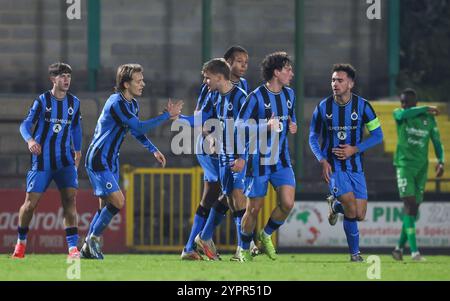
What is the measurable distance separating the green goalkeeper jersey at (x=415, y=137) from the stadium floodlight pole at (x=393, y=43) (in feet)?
22.9

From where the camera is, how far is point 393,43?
23.5 m

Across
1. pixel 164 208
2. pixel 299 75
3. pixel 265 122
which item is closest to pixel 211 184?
pixel 265 122

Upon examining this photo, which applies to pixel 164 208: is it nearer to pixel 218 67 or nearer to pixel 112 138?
pixel 112 138

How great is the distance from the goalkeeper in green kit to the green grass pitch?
2.11 metres

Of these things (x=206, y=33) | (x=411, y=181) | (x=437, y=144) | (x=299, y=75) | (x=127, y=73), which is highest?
(x=206, y=33)

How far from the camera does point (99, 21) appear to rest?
22359 mm

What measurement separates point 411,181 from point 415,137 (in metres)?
0.50

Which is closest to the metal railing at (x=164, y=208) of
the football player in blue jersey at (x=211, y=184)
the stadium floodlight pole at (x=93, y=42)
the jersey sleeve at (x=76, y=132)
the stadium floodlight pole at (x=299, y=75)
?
the stadium floodlight pole at (x=299, y=75)

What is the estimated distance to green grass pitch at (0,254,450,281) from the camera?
1165cm

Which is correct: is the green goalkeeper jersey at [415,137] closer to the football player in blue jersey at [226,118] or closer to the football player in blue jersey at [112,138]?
the football player in blue jersey at [226,118]

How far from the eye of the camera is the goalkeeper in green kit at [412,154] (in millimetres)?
16203

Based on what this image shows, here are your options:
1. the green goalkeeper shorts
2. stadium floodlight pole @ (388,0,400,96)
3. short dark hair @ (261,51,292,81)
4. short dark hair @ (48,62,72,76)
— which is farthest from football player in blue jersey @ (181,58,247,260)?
Result: stadium floodlight pole @ (388,0,400,96)
